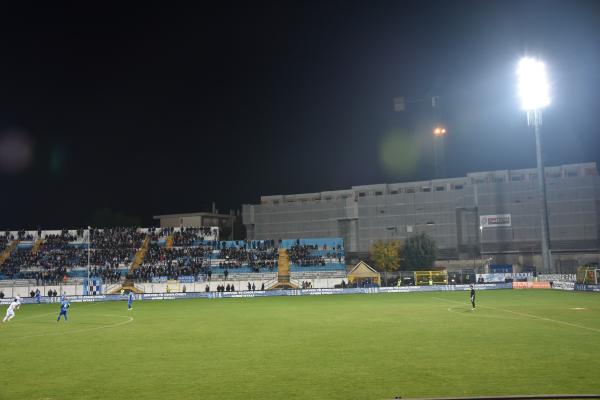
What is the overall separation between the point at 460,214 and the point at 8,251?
75.9 meters

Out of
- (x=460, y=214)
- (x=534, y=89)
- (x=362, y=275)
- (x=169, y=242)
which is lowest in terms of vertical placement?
(x=362, y=275)

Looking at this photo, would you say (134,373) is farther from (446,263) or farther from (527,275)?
(446,263)

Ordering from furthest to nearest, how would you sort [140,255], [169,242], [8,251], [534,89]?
1. [169,242]
2. [140,255]
3. [8,251]
4. [534,89]

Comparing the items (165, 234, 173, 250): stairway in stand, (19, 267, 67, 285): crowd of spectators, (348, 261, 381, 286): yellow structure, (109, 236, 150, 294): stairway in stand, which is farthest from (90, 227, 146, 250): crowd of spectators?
(348, 261, 381, 286): yellow structure

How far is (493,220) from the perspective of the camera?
Result: 8850cm

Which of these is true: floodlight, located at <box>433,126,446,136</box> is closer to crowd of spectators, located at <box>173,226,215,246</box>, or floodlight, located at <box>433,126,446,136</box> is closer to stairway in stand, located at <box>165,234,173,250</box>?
crowd of spectators, located at <box>173,226,215,246</box>

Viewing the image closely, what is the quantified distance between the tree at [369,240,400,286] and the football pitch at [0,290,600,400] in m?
64.3

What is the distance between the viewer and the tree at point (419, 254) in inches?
3364

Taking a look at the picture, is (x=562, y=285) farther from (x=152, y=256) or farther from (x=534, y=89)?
(x=152, y=256)

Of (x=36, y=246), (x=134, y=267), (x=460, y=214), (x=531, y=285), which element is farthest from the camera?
(x=460, y=214)

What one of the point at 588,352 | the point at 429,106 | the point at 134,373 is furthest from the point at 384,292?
the point at 429,106

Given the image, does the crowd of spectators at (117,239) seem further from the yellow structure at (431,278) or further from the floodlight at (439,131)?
the floodlight at (439,131)

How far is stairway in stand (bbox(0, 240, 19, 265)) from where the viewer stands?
67.9 m

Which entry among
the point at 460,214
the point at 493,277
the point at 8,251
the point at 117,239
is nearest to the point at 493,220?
the point at 460,214
